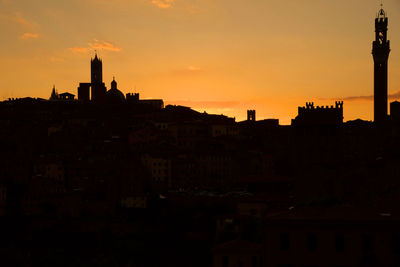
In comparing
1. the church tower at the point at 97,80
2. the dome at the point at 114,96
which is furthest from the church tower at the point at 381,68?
the church tower at the point at 97,80

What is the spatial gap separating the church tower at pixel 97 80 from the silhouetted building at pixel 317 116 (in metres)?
67.7

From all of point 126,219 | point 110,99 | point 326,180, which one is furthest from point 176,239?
point 110,99

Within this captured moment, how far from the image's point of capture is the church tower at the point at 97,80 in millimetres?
137788

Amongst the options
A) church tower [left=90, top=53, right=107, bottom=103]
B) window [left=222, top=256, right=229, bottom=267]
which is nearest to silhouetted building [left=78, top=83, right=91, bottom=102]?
church tower [left=90, top=53, right=107, bottom=103]

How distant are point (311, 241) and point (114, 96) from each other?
334ft

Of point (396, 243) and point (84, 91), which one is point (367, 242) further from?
point (84, 91)

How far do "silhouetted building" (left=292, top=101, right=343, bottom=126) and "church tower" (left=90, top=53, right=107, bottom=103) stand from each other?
67.7m

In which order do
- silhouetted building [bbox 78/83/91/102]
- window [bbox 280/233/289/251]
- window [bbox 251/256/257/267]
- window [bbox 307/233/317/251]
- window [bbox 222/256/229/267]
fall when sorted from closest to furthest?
1. window [bbox 307/233/317/251]
2. window [bbox 280/233/289/251]
3. window [bbox 251/256/257/267]
4. window [bbox 222/256/229/267]
5. silhouetted building [bbox 78/83/91/102]

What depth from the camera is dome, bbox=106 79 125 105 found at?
4870 inches

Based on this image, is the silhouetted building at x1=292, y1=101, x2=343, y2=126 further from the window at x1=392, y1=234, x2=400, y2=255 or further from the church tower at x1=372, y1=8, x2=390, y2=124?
the window at x1=392, y1=234, x2=400, y2=255

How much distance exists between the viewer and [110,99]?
125 m

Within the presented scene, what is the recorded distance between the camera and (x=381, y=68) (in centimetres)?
7931

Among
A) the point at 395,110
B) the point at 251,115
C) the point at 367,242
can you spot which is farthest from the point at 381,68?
the point at 367,242

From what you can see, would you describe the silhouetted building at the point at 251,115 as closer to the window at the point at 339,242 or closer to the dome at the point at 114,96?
the dome at the point at 114,96
